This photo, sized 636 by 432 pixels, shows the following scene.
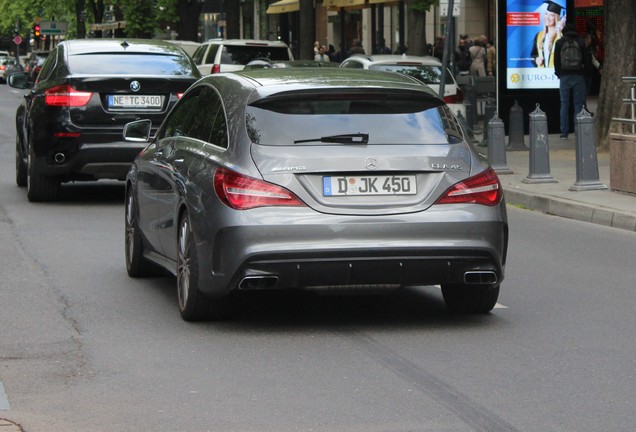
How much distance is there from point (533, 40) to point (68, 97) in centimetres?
1068

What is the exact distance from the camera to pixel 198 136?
907cm

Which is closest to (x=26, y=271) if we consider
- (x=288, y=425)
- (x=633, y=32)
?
(x=288, y=425)

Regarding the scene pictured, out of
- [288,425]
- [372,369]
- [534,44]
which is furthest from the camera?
[534,44]

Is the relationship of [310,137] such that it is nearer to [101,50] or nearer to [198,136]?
[198,136]

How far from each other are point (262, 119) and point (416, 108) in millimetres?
882

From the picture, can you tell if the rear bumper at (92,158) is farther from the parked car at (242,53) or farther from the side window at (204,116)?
the parked car at (242,53)

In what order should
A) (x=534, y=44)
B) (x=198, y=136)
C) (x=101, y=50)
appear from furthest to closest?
(x=534, y=44) → (x=101, y=50) → (x=198, y=136)

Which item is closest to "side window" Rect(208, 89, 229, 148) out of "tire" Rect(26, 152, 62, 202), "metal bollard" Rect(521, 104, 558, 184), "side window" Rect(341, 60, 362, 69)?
"tire" Rect(26, 152, 62, 202)

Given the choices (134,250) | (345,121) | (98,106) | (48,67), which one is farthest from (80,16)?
→ (345,121)

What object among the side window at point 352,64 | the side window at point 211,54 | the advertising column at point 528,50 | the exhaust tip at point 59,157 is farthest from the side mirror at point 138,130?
the side window at point 211,54

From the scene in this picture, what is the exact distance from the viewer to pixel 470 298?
8.83 metres

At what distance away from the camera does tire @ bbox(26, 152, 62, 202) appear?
51.5ft

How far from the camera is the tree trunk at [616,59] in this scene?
840 inches

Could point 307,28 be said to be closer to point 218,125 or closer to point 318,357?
point 218,125
